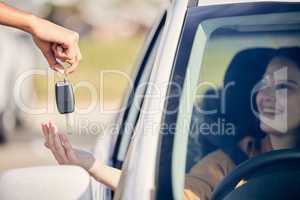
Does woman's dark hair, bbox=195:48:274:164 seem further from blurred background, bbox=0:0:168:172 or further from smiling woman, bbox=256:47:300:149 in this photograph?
blurred background, bbox=0:0:168:172

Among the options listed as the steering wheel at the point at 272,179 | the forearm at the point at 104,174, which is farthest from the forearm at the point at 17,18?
the steering wheel at the point at 272,179

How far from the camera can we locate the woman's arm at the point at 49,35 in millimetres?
2838

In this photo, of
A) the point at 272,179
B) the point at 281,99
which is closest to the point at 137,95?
the point at 281,99

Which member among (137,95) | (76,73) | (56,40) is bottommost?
(137,95)

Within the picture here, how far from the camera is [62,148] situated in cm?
296

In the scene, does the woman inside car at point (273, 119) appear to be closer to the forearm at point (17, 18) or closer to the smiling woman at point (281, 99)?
the smiling woman at point (281, 99)

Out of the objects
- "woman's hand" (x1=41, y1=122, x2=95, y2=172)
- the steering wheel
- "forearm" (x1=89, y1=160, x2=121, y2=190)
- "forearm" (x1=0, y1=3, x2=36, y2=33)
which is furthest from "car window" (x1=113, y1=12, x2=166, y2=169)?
the steering wheel

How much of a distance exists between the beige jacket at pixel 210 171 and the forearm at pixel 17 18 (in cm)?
74

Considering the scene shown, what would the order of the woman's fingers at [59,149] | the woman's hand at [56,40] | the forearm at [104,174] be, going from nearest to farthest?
the woman's hand at [56,40] → the woman's fingers at [59,149] → the forearm at [104,174]

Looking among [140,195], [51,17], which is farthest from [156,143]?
[51,17]

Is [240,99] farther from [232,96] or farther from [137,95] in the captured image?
[137,95]

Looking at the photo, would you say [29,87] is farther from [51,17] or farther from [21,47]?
[51,17]

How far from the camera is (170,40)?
2557mm

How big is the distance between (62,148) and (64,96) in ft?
0.61
